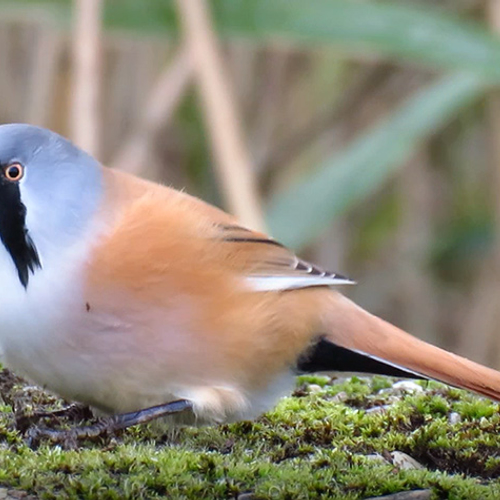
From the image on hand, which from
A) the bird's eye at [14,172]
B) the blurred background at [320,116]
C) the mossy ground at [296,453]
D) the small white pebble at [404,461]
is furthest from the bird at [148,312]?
the blurred background at [320,116]

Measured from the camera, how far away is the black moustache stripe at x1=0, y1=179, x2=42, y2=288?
3162mm

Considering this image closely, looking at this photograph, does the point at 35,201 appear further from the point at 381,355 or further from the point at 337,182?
the point at 337,182

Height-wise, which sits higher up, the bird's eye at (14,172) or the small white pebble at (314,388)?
the bird's eye at (14,172)

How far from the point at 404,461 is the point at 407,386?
35.8 inches

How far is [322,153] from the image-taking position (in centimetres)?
659

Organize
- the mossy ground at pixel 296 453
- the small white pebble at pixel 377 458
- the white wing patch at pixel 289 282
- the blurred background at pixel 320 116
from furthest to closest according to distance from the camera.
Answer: the blurred background at pixel 320 116 < the white wing patch at pixel 289 282 < the small white pebble at pixel 377 458 < the mossy ground at pixel 296 453

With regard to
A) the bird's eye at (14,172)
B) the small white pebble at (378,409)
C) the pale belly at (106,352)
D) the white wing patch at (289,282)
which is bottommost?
the small white pebble at (378,409)

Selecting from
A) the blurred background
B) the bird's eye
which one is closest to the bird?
the bird's eye

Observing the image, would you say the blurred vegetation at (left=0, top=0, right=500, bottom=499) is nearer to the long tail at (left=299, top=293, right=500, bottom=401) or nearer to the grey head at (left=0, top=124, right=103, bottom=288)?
the long tail at (left=299, top=293, right=500, bottom=401)

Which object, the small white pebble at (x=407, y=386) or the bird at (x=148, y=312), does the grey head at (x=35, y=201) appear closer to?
the bird at (x=148, y=312)

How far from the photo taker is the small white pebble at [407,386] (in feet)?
12.9

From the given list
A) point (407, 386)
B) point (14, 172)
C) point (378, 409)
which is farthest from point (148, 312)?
point (407, 386)

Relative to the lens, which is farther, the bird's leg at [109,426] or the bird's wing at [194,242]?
the bird's wing at [194,242]

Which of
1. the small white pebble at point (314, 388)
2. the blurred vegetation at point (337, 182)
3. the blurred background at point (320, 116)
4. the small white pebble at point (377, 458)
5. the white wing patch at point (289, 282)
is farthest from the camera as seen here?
the blurred background at point (320, 116)
